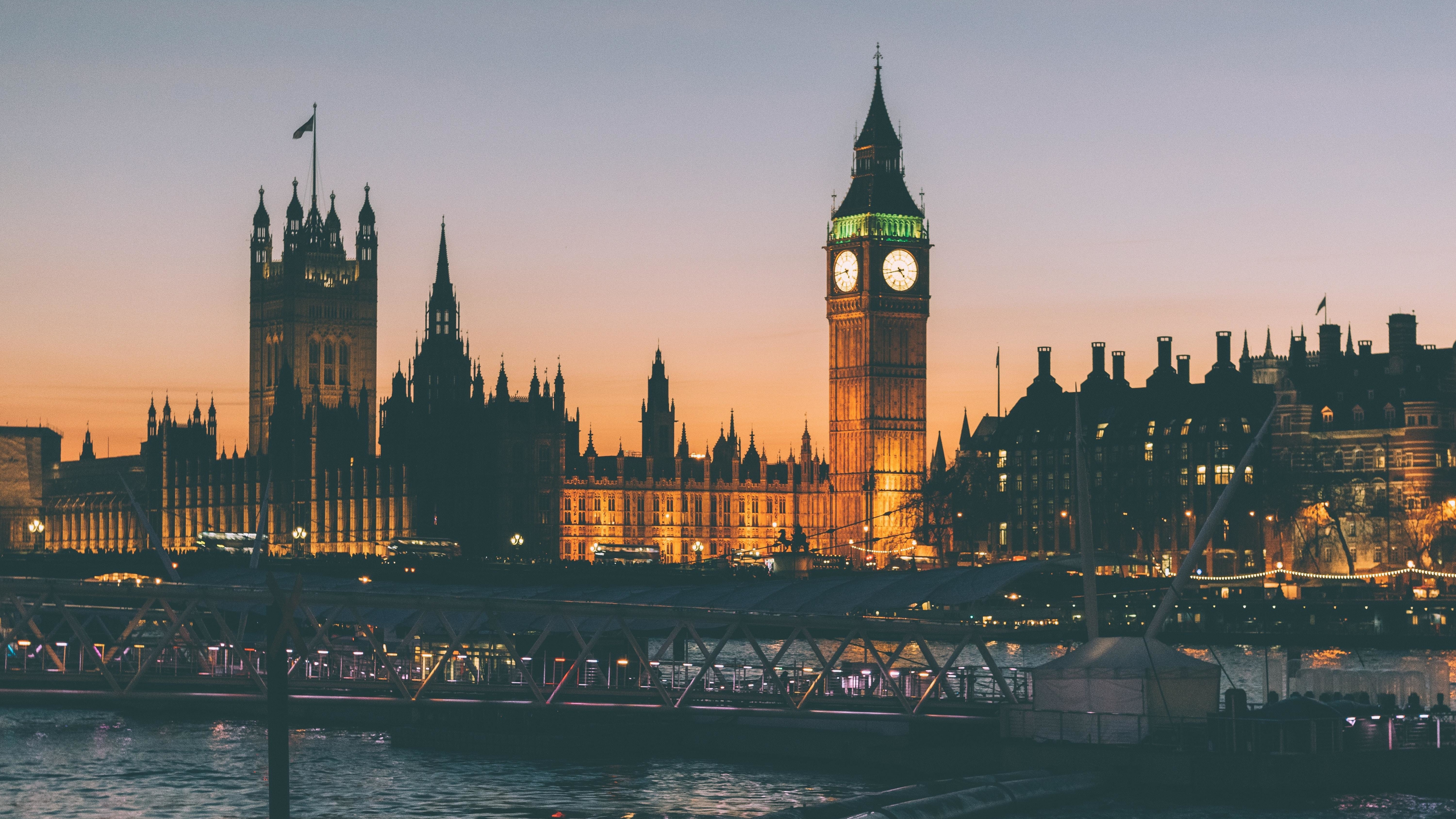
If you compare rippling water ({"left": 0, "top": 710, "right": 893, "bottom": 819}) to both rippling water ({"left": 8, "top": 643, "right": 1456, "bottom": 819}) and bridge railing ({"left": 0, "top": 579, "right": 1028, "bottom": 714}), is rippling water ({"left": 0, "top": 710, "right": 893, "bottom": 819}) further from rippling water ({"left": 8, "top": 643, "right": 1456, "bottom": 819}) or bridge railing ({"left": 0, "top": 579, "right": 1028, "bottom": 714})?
bridge railing ({"left": 0, "top": 579, "right": 1028, "bottom": 714})

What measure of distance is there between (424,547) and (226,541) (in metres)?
23.9

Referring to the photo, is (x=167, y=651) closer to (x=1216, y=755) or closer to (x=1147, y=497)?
(x=1216, y=755)

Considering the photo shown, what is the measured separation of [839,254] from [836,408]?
1224 centimetres

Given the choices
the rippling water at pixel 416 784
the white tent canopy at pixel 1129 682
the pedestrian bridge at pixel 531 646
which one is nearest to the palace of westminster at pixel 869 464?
the pedestrian bridge at pixel 531 646

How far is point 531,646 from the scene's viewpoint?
8456 centimetres

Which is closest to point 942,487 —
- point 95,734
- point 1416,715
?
point 95,734

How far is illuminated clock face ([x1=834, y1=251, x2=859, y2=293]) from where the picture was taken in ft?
586

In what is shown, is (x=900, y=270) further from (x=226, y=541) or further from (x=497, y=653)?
(x=497, y=653)

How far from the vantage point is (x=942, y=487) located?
574 feet

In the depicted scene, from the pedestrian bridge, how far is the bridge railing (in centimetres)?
10

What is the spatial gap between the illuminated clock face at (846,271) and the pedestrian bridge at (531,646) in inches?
3632

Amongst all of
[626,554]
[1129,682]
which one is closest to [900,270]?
[626,554]

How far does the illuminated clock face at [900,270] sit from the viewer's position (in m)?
178

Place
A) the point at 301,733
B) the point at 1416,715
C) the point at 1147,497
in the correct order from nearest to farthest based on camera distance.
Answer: the point at 1416,715 < the point at 301,733 < the point at 1147,497
